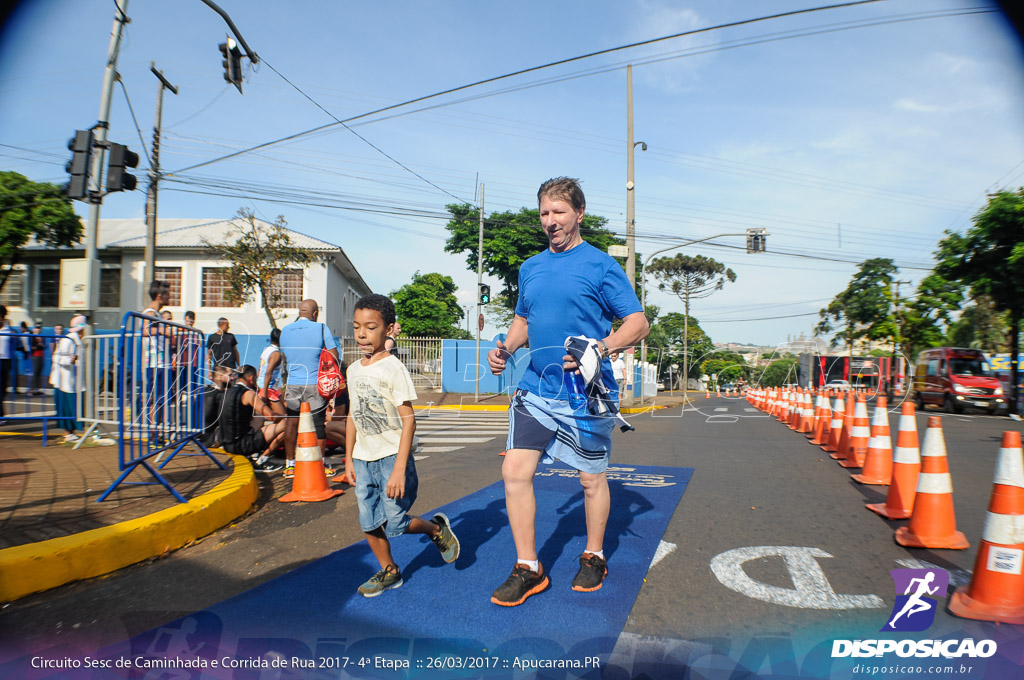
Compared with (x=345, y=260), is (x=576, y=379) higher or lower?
lower

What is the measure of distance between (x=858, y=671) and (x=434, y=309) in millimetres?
74366

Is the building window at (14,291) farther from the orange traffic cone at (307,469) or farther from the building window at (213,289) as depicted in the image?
the orange traffic cone at (307,469)

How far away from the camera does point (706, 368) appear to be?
63688 mm

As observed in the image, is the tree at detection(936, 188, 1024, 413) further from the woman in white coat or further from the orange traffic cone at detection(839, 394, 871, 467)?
the woman in white coat

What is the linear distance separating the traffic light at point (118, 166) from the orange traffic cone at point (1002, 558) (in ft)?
34.7

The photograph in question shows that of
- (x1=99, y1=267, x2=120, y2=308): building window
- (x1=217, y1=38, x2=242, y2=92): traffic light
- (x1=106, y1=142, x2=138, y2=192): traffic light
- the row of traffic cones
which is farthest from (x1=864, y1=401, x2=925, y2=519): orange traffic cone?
(x1=99, y1=267, x2=120, y2=308): building window

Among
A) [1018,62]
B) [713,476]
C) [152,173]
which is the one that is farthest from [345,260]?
[1018,62]

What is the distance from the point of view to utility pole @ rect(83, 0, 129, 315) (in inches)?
314

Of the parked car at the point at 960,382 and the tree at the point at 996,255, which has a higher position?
the tree at the point at 996,255

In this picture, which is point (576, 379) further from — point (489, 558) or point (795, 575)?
point (795, 575)

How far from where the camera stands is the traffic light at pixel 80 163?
28.3 ft

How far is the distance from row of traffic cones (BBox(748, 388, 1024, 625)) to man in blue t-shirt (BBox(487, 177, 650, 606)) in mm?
1765

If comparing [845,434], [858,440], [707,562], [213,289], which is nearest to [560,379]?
[707,562]

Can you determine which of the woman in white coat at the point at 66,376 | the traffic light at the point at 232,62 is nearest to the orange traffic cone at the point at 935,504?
the woman in white coat at the point at 66,376
